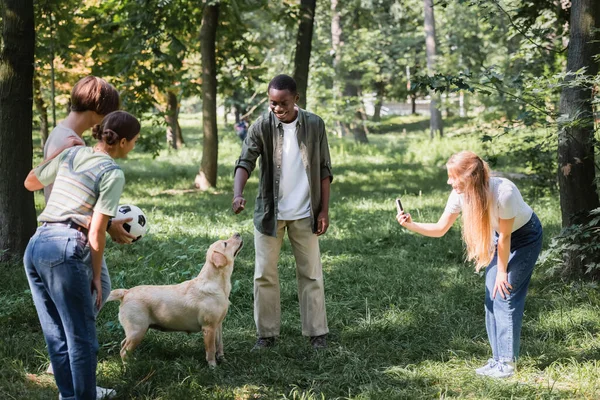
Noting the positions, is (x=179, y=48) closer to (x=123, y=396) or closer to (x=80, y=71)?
(x=80, y=71)

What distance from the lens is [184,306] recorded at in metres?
4.97

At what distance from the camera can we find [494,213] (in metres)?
4.66

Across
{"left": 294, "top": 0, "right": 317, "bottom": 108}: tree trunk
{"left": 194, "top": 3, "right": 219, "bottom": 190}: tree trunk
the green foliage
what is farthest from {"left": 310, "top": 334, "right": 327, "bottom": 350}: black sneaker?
{"left": 194, "top": 3, "right": 219, "bottom": 190}: tree trunk

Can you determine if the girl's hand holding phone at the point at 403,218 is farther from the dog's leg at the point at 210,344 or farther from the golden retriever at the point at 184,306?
the dog's leg at the point at 210,344

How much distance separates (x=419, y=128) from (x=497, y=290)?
42876mm

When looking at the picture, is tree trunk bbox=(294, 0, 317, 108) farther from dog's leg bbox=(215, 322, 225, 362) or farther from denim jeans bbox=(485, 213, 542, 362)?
denim jeans bbox=(485, 213, 542, 362)

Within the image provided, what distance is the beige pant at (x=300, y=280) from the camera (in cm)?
554

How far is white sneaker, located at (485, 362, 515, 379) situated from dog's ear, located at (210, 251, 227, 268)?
2.05 meters

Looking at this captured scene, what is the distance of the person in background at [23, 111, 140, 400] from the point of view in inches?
144

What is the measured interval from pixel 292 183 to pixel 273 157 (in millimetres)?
256

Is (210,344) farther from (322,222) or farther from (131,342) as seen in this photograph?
(322,222)

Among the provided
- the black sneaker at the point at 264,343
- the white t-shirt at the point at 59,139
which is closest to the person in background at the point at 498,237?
the black sneaker at the point at 264,343

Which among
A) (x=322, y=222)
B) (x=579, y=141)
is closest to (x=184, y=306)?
(x=322, y=222)

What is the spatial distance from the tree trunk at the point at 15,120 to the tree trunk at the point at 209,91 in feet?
27.0
